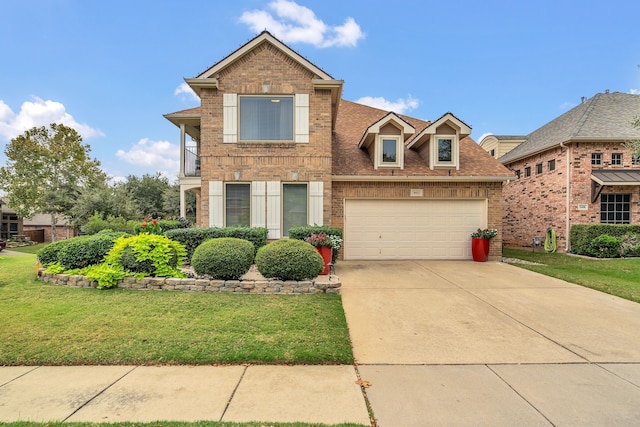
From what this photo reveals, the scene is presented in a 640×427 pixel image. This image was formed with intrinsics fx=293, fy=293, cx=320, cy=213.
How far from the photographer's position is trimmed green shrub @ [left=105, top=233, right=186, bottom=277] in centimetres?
646

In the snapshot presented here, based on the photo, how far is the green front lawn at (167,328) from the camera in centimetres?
349

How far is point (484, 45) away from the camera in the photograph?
13.3 metres

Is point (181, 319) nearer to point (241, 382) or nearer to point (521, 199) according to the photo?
point (241, 382)

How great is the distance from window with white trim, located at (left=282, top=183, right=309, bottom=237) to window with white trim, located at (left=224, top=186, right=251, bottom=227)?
4.08ft

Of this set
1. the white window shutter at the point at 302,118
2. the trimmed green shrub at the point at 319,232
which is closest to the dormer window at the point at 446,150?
the white window shutter at the point at 302,118

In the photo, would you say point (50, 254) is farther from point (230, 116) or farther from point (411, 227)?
point (411, 227)

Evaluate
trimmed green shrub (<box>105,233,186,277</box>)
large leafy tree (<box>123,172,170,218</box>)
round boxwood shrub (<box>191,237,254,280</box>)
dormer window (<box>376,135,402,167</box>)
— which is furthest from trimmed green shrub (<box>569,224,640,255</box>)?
large leafy tree (<box>123,172,170,218</box>)

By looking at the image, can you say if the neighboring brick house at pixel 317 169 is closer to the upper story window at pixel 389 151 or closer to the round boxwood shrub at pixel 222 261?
the upper story window at pixel 389 151

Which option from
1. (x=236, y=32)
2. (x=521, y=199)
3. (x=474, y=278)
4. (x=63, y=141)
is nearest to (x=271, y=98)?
(x=236, y=32)

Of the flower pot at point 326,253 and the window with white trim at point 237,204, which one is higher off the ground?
the window with white trim at point 237,204

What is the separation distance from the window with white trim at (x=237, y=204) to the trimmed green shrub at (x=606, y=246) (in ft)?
45.1

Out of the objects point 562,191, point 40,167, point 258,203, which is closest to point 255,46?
point 258,203

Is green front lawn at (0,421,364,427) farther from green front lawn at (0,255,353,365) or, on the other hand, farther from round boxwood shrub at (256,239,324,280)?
round boxwood shrub at (256,239,324,280)

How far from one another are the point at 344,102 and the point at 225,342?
1429 centimetres
